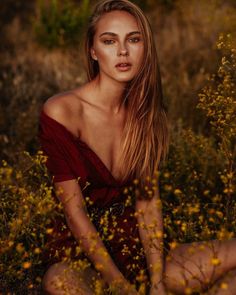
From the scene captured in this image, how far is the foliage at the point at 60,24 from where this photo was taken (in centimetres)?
724

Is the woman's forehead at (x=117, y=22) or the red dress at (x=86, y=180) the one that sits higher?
the woman's forehead at (x=117, y=22)

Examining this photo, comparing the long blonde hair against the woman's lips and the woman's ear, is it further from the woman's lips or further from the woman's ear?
the woman's lips

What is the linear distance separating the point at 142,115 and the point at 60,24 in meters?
4.62

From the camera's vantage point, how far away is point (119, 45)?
2.98m

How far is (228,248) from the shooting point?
2.85 m

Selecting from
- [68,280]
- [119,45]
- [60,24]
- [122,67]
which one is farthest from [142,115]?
[60,24]

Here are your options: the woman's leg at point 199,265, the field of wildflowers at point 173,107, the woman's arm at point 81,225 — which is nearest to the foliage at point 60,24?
the field of wildflowers at point 173,107

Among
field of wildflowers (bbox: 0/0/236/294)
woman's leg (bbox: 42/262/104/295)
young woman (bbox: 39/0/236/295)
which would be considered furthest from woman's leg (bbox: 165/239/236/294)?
woman's leg (bbox: 42/262/104/295)

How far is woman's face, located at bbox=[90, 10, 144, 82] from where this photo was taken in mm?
2988

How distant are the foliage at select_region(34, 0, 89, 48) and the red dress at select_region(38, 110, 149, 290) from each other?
4293 mm

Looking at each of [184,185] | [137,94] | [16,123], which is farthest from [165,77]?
[137,94]

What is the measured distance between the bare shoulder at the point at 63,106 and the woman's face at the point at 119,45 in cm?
26

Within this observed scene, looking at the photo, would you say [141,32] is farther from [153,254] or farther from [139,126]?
[153,254]

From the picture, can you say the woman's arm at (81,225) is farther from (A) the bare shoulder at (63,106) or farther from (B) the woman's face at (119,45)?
(B) the woman's face at (119,45)
